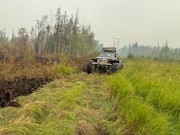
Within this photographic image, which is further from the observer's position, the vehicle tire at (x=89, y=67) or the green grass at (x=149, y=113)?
the vehicle tire at (x=89, y=67)

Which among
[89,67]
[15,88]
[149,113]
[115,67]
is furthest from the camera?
[89,67]

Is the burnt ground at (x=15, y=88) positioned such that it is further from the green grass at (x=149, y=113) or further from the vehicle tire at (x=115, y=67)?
the vehicle tire at (x=115, y=67)

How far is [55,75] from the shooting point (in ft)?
41.6

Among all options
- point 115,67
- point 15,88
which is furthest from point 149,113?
point 115,67

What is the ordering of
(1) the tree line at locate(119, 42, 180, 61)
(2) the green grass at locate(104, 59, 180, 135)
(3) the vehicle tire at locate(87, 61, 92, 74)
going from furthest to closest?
(1) the tree line at locate(119, 42, 180, 61) < (3) the vehicle tire at locate(87, 61, 92, 74) < (2) the green grass at locate(104, 59, 180, 135)

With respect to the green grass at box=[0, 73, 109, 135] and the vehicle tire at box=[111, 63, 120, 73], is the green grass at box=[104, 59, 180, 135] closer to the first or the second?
the green grass at box=[0, 73, 109, 135]

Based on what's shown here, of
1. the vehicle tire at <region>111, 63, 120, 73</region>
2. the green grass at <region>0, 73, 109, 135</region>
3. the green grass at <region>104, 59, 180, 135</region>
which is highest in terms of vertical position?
the vehicle tire at <region>111, 63, 120, 73</region>

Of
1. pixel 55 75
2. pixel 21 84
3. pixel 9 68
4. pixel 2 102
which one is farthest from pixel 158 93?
pixel 55 75

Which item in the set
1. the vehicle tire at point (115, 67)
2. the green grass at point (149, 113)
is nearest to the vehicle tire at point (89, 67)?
the vehicle tire at point (115, 67)

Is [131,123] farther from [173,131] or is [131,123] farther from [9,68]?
[9,68]

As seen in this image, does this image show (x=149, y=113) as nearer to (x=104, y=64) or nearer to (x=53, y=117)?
(x=53, y=117)

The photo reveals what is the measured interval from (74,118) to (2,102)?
2239mm

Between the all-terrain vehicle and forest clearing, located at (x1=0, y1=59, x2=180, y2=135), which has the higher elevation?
the all-terrain vehicle

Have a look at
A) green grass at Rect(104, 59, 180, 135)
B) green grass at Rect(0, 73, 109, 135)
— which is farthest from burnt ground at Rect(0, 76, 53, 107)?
green grass at Rect(104, 59, 180, 135)
